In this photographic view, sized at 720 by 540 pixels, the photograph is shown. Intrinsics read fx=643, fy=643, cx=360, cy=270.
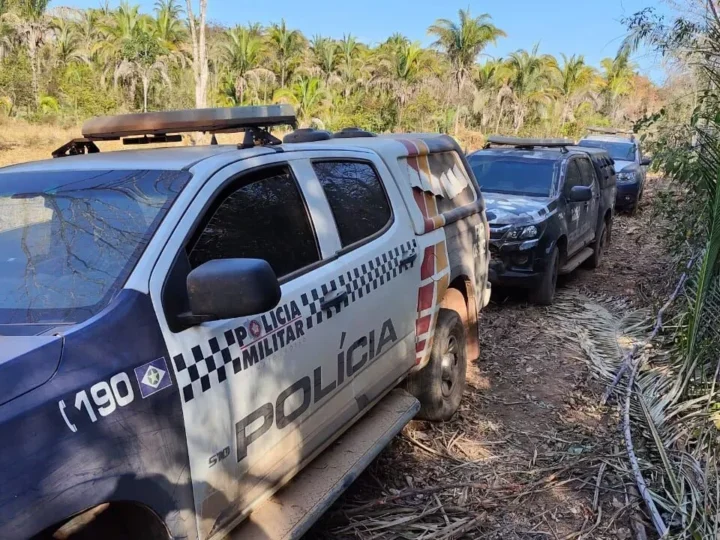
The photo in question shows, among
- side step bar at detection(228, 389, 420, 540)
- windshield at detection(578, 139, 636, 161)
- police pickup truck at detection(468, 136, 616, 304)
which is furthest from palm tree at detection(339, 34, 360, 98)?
side step bar at detection(228, 389, 420, 540)

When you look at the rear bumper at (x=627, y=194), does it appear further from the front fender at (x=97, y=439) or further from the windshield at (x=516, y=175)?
the front fender at (x=97, y=439)

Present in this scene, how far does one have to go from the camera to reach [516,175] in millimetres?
8266

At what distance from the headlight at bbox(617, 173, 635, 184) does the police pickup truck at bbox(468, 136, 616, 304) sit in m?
5.31

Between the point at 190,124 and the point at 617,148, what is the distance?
622 inches

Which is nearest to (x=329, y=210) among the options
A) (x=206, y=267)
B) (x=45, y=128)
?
(x=206, y=267)

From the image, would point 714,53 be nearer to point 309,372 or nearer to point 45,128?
point 309,372

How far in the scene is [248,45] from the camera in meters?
33.9

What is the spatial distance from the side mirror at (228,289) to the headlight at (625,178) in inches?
578

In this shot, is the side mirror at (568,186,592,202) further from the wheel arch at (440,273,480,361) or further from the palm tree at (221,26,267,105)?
the palm tree at (221,26,267,105)

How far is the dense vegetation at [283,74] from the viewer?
1248 inches

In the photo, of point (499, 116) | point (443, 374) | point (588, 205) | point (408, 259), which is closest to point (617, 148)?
Result: point (588, 205)

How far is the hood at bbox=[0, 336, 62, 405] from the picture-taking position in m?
1.63

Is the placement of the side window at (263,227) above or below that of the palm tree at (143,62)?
below

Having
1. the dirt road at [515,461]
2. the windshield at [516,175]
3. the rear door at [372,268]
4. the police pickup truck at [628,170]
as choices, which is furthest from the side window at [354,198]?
the police pickup truck at [628,170]
